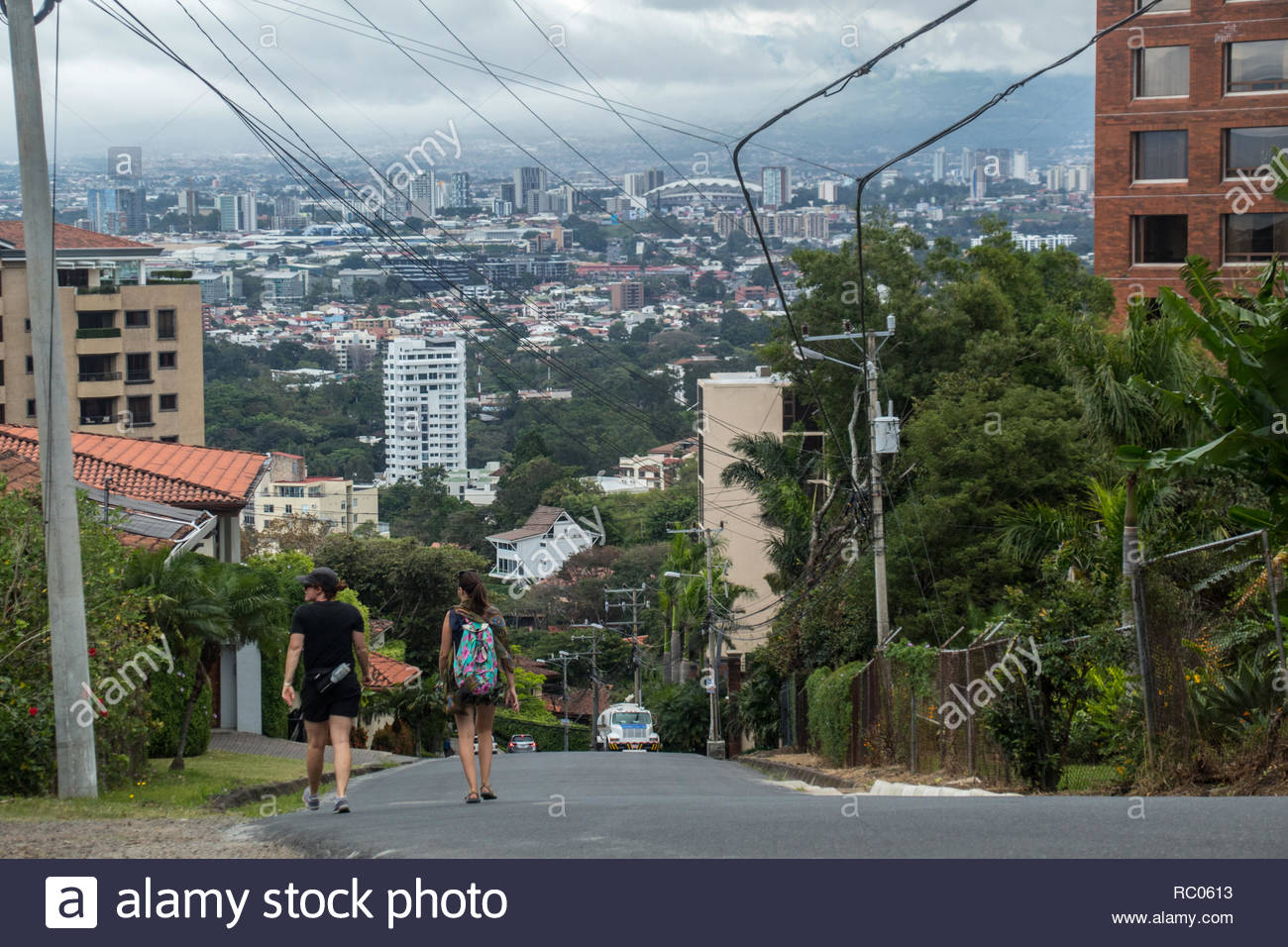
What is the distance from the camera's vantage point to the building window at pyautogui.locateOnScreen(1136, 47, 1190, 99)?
4650 cm

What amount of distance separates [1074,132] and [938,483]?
341 ft

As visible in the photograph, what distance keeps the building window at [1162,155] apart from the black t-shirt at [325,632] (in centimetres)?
4202

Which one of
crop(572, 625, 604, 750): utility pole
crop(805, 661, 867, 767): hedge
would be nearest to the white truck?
crop(572, 625, 604, 750): utility pole

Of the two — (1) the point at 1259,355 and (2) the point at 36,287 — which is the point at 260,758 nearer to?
(2) the point at 36,287

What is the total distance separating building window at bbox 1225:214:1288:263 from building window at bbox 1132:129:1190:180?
7.19 ft

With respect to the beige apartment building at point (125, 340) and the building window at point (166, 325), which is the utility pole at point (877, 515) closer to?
the beige apartment building at point (125, 340)

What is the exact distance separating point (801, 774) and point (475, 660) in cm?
1372

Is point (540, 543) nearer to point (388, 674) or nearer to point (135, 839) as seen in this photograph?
point (388, 674)

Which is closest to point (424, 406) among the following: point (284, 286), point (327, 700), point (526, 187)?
point (526, 187)

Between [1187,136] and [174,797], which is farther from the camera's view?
[1187,136]

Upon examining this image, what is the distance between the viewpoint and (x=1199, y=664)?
41.0ft

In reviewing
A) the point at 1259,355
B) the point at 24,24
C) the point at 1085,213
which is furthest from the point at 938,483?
the point at 1085,213

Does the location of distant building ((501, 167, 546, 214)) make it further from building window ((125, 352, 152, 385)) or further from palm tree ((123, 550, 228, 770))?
palm tree ((123, 550, 228, 770))

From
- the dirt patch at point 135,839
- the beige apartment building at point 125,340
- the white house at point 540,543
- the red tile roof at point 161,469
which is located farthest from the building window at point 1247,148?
the beige apartment building at point 125,340
